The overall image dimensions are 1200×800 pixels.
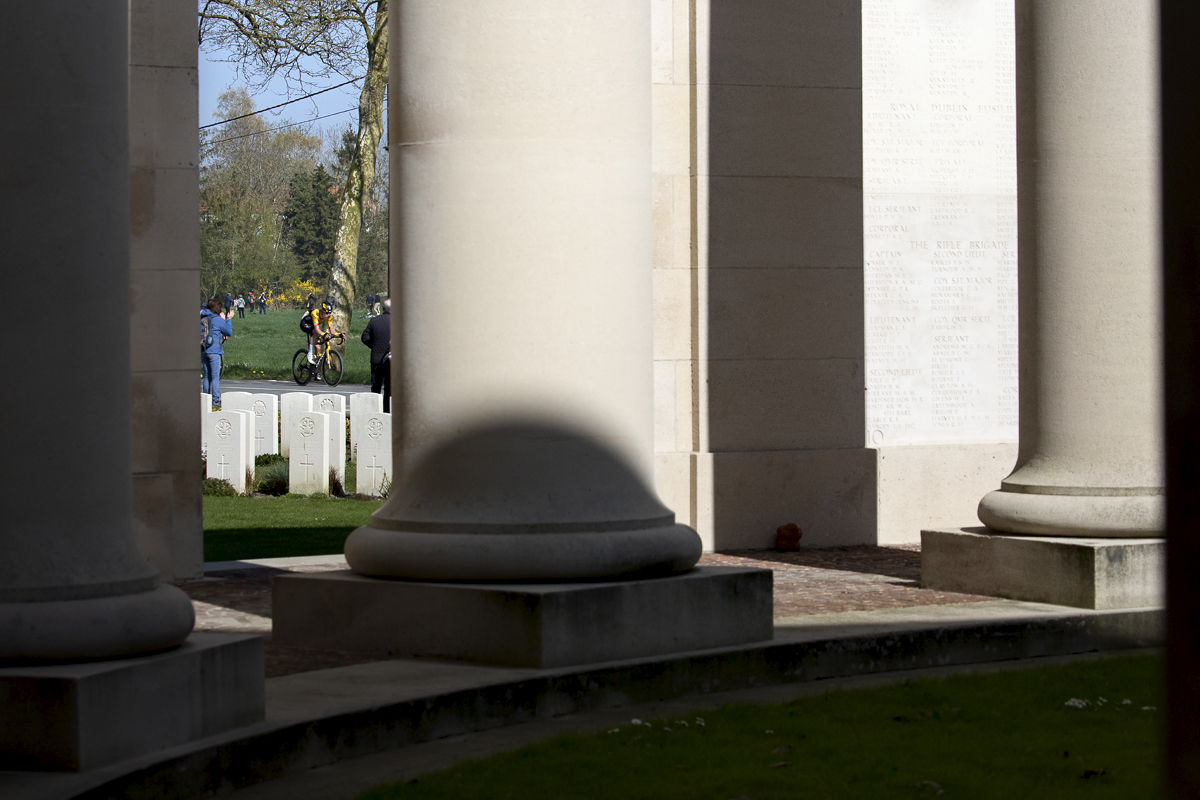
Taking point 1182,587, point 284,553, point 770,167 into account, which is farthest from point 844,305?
point 1182,587

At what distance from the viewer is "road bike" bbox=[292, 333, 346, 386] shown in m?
54.7

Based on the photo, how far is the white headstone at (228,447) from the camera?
2275cm

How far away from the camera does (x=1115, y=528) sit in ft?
36.2

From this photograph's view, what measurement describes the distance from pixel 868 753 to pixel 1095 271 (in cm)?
531

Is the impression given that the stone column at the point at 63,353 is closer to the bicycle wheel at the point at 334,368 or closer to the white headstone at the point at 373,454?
the white headstone at the point at 373,454

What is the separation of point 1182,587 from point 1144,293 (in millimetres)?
9897

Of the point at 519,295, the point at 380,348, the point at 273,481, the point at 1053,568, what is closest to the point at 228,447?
the point at 273,481

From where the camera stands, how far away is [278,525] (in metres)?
19.3

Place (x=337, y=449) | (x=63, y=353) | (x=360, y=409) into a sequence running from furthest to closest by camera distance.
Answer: (x=337, y=449)
(x=360, y=409)
(x=63, y=353)

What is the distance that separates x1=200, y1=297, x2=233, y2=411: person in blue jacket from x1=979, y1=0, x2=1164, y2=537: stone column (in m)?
25.3

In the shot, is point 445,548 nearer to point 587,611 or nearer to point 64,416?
point 587,611

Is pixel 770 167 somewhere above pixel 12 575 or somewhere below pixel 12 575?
above

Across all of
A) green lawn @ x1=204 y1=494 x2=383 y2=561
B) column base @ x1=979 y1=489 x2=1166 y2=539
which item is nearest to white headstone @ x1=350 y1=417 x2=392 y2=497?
green lawn @ x1=204 y1=494 x2=383 y2=561

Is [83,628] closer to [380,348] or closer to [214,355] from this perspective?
[380,348]
